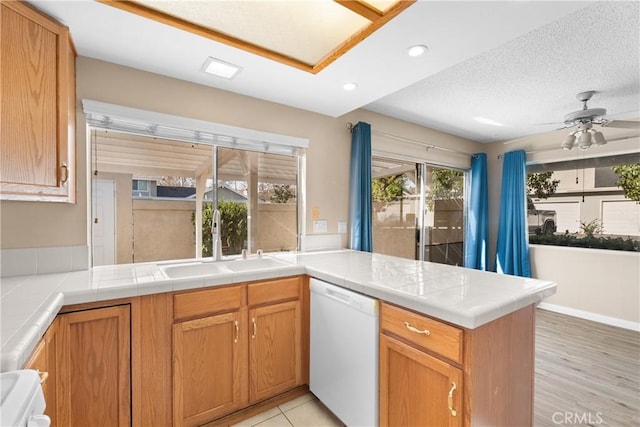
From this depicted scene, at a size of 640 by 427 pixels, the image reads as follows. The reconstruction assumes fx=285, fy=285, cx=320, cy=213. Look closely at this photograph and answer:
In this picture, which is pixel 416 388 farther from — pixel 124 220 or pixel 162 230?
pixel 124 220

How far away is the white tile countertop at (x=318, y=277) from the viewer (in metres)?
1.04

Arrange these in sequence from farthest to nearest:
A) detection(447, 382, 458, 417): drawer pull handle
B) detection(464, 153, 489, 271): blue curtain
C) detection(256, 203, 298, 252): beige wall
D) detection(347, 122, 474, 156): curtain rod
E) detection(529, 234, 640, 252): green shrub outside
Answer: detection(464, 153, 489, 271): blue curtain < detection(529, 234, 640, 252): green shrub outside < detection(347, 122, 474, 156): curtain rod < detection(256, 203, 298, 252): beige wall < detection(447, 382, 458, 417): drawer pull handle

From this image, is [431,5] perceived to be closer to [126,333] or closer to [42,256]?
[126,333]

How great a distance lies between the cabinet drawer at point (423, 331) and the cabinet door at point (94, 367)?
1346 mm

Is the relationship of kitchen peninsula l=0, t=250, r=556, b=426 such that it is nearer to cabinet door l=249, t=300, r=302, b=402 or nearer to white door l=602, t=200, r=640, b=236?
cabinet door l=249, t=300, r=302, b=402

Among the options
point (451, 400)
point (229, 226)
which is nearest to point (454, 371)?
point (451, 400)

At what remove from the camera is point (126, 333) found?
147cm

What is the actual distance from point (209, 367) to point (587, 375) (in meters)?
2.87

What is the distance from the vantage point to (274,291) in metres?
1.90

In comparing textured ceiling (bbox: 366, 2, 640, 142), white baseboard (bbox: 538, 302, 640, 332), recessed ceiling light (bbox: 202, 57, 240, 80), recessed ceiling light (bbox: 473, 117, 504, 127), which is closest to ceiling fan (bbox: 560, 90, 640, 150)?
textured ceiling (bbox: 366, 2, 640, 142)

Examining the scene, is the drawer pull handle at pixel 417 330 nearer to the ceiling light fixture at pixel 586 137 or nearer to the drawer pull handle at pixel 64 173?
the drawer pull handle at pixel 64 173

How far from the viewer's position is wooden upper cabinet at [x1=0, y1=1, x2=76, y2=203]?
1.28 metres

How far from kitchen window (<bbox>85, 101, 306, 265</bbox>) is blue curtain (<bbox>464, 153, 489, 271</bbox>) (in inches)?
119

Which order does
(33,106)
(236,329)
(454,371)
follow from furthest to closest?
(236,329)
(33,106)
(454,371)
